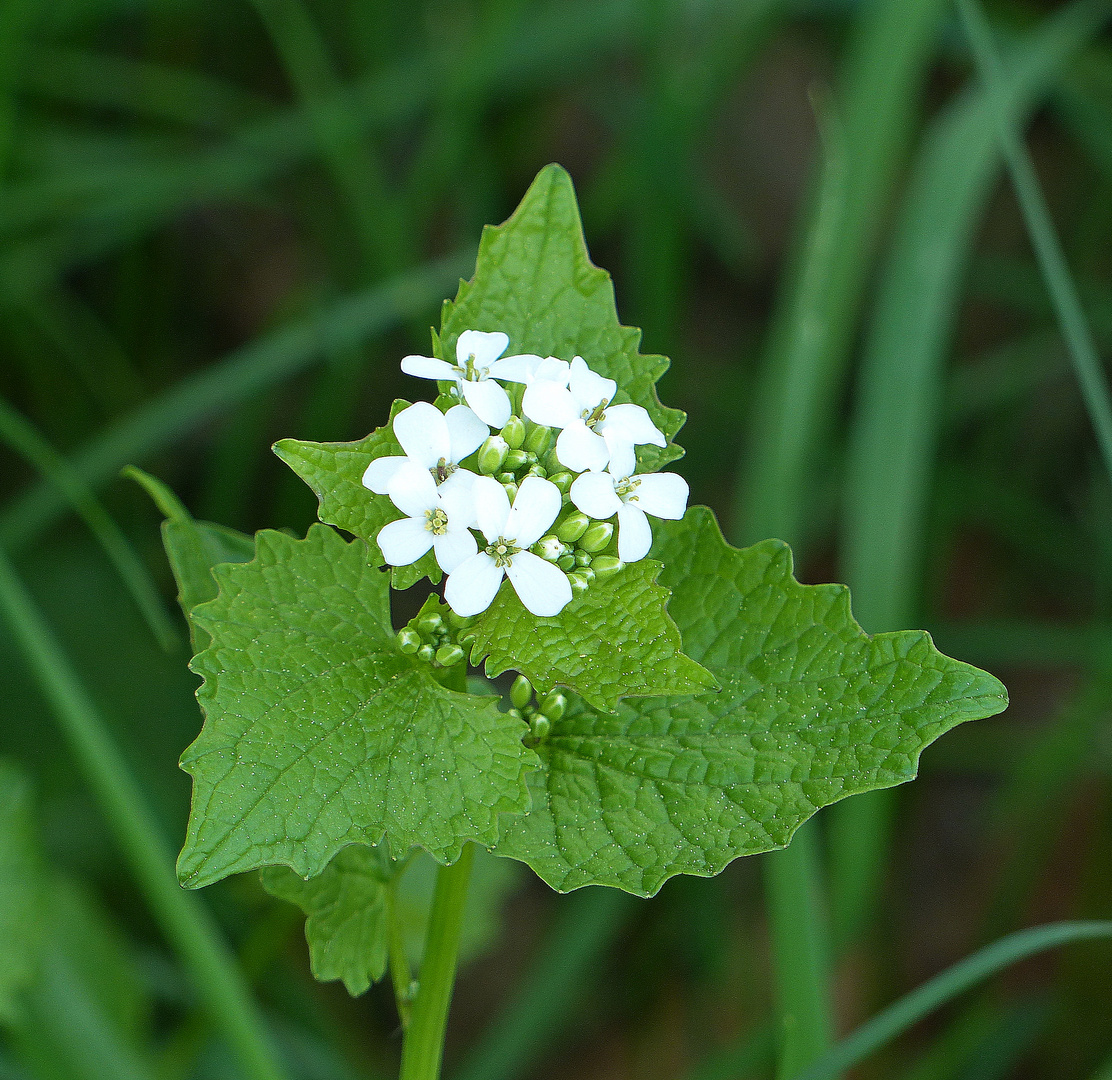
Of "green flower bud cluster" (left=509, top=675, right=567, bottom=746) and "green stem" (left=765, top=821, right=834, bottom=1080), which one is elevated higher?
"green flower bud cluster" (left=509, top=675, right=567, bottom=746)

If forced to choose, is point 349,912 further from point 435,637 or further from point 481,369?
point 481,369

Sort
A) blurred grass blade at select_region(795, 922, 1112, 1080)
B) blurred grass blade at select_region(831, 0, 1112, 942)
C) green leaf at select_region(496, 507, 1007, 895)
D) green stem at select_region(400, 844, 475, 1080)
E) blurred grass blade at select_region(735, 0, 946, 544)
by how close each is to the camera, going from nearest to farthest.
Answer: green leaf at select_region(496, 507, 1007, 895) < green stem at select_region(400, 844, 475, 1080) < blurred grass blade at select_region(795, 922, 1112, 1080) < blurred grass blade at select_region(735, 0, 946, 544) < blurred grass blade at select_region(831, 0, 1112, 942)

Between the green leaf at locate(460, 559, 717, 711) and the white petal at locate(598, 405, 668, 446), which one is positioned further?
the white petal at locate(598, 405, 668, 446)

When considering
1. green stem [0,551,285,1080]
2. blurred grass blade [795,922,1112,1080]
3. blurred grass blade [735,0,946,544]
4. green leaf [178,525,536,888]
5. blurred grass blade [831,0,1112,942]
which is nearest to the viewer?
green leaf [178,525,536,888]

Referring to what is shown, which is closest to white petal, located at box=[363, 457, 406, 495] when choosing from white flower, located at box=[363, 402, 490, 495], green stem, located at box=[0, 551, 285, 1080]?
white flower, located at box=[363, 402, 490, 495]

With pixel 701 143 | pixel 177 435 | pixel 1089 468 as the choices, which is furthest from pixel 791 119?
pixel 177 435

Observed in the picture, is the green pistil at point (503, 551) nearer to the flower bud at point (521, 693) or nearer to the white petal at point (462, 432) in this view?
the white petal at point (462, 432)

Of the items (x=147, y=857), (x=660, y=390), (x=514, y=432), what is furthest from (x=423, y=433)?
(x=660, y=390)

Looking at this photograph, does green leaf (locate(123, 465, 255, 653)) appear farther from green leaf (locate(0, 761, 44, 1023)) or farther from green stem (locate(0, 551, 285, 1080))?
green leaf (locate(0, 761, 44, 1023))
